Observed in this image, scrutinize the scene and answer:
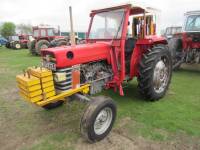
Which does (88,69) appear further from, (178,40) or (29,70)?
(178,40)

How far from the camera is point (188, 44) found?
7.60 m

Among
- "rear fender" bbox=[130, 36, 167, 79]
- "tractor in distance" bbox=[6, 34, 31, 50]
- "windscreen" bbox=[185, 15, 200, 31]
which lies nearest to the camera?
"rear fender" bbox=[130, 36, 167, 79]

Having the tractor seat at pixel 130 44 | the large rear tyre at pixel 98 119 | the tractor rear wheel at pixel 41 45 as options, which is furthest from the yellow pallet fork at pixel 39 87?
the tractor rear wheel at pixel 41 45

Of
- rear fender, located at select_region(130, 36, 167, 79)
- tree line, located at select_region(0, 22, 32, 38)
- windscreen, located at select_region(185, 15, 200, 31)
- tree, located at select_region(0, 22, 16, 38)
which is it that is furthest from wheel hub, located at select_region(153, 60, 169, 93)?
tree, located at select_region(0, 22, 16, 38)

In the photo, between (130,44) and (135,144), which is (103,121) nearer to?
(135,144)

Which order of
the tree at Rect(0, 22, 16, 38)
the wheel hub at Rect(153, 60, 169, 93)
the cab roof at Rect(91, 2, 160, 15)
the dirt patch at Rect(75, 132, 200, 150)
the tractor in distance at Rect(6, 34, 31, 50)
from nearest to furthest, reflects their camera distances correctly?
the dirt patch at Rect(75, 132, 200, 150), the cab roof at Rect(91, 2, 160, 15), the wheel hub at Rect(153, 60, 169, 93), the tractor in distance at Rect(6, 34, 31, 50), the tree at Rect(0, 22, 16, 38)

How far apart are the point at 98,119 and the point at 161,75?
2.16 metres

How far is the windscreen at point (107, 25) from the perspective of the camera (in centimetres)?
414

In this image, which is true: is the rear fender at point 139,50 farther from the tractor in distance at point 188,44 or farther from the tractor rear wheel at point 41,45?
the tractor rear wheel at point 41,45

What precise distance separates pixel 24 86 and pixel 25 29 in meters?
49.1

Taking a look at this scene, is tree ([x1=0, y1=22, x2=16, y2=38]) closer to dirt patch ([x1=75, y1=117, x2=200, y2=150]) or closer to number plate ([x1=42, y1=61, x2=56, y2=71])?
number plate ([x1=42, y1=61, x2=56, y2=71])

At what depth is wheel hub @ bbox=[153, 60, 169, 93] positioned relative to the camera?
4.55 meters

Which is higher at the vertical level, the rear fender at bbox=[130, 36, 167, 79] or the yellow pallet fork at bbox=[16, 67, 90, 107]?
the rear fender at bbox=[130, 36, 167, 79]

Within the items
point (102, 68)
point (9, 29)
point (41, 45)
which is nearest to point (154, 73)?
point (102, 68)
